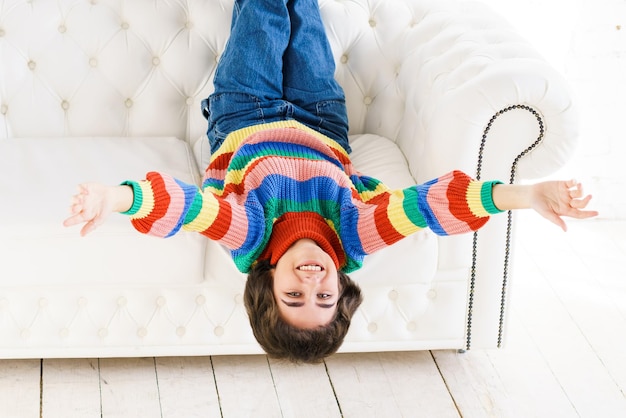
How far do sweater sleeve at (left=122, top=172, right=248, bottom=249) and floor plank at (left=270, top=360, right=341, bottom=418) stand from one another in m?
0.45

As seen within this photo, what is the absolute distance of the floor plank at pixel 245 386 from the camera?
1936 mm

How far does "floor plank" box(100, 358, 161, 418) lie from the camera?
1.91 metres

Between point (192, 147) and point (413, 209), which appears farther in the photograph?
point (192, 147)

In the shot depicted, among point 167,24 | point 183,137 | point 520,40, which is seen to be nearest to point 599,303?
point 520,40

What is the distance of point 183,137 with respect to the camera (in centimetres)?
227

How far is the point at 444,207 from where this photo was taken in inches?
63.7

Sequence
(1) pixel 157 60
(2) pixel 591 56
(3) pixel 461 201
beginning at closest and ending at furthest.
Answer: (3) pixel 461 201
(1) pixel 157 60
(2) pixel 591 56

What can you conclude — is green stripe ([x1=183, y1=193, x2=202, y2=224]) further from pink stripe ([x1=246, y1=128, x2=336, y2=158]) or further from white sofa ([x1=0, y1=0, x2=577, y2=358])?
pink stripe ([x1=246, y1=128, x2=336, y2=158])

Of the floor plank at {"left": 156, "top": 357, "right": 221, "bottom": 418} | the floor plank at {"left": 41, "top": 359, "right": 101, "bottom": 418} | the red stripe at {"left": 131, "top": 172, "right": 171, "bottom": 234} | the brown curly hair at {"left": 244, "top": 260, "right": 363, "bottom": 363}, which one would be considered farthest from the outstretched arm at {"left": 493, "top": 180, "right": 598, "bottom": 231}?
the floor plank at {"left": 41, "top": 359, "right": 101, "bottom": 418}

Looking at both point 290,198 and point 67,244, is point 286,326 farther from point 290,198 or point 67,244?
point 67,244

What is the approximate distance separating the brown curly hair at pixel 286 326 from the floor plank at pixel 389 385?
35 cm

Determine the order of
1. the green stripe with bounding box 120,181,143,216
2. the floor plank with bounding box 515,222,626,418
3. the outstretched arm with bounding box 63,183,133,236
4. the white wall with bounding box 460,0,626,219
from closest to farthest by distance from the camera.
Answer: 1. the outstretched arm with bounding box 63,183,133,236
2. the green stripe with bounding box 120,181,143,216
3. the floor plank with bounding box 515,222,626,418
4. the white wall with bounding box 460,0,626,219

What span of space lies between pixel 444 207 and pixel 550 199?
22 centimetres

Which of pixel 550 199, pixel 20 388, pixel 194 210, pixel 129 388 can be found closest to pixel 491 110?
pixel 550 199
